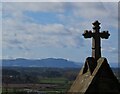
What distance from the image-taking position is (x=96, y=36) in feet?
24.3

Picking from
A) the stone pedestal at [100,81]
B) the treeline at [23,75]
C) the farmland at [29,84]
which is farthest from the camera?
the treeline at [23,75]

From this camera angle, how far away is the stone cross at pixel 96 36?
7195 millimetres

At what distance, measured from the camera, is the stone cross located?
720 centimetres

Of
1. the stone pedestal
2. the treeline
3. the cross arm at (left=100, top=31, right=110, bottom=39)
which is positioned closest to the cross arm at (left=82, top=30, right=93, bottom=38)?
the cross arm at (left=100, top=31, right=110, bottom=39)

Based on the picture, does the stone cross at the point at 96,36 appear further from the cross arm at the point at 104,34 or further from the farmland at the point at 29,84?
the farmland at the point at 29,84

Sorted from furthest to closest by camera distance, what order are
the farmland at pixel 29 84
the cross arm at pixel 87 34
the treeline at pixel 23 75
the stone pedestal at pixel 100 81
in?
the treeline at pixel 23 75
the farmland at pixel 29 84
the cross arm at pixel 87 34
the stone pedestal at pixel 100 81

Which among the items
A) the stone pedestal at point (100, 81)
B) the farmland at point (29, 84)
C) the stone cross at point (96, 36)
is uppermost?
the farmland at point (29, 84)

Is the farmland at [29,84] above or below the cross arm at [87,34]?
above

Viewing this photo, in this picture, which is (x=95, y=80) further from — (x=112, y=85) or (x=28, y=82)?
(x=28, y=82)

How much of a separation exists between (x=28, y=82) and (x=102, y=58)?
57.5 meters

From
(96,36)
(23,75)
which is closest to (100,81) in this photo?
(96,36)

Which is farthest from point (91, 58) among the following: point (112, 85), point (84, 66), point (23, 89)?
point (23, 89)

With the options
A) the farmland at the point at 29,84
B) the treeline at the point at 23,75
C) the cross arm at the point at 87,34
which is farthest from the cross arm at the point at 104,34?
the treeline at the point at 23,75

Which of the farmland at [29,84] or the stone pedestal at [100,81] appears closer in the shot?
the stone pedestal at [100,81]
